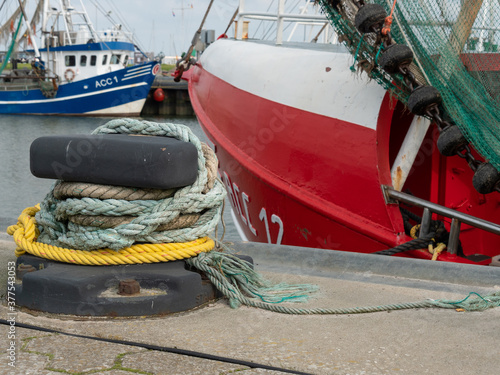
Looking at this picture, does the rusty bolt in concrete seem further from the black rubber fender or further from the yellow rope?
the black rubber fender

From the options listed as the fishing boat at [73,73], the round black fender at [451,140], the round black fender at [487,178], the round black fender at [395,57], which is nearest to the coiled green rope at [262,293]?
the round black fender at [487,178]

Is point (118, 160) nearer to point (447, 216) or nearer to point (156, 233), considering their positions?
point (156, 233)

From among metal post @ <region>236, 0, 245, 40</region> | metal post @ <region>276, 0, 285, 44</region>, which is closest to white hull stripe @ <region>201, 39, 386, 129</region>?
metal post @ <region>276, 0, 285, 44</region>

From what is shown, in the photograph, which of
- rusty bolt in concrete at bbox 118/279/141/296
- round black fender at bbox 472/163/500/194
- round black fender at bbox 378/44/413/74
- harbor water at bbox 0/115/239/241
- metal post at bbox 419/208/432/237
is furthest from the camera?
harbor water at bbox 0/115/239/241

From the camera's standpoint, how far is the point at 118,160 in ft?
8.46

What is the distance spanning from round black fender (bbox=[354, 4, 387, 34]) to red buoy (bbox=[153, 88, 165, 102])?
3408cm

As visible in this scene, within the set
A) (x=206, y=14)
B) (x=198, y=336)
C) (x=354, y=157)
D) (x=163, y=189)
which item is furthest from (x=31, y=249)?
(x=206, y=14)

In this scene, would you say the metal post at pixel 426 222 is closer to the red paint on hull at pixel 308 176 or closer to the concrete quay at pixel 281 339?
the red paint on hull at pixel 308 176

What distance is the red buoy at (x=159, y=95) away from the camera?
1483 inches

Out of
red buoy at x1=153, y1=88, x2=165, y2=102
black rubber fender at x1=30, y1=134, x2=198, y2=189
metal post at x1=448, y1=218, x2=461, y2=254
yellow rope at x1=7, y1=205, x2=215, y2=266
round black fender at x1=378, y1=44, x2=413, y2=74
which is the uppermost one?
round black fender at x1=378, y1=44, x2=413, y2=74

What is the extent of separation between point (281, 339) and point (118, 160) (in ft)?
3.12

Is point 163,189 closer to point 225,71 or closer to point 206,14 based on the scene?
point 225,71

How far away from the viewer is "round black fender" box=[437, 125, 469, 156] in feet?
13.2

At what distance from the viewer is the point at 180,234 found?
277 cm
